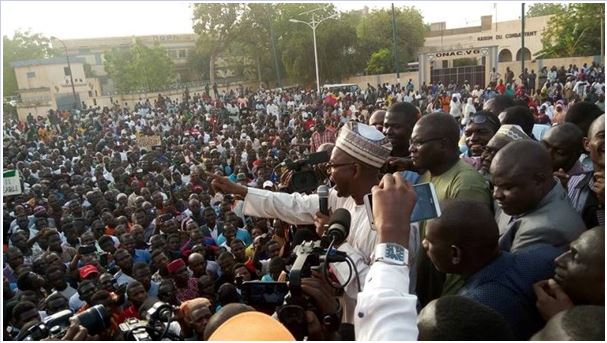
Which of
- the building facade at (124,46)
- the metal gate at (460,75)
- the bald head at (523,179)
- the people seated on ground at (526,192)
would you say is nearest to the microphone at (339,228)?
the people seated on ground at (526,192)

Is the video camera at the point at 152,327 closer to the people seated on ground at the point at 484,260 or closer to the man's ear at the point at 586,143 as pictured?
the people seated on ground at the point at 484,260

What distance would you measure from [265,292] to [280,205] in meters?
1.07

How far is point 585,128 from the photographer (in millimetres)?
4254

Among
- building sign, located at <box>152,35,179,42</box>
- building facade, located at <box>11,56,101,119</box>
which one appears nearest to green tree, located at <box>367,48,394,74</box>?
building facade, located at <box>11,56,101,119</box>

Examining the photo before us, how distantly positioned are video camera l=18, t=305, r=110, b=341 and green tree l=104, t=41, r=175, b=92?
124 feet

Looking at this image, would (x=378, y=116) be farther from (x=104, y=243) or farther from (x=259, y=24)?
(x=259, y=24)

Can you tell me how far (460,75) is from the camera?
27438mm

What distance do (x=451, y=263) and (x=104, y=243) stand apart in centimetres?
458

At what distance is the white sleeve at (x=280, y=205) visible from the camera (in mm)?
3000

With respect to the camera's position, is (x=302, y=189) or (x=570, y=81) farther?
(x=570, y=81)

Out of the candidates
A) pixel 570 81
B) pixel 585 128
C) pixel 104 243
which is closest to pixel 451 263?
pixel 585 128

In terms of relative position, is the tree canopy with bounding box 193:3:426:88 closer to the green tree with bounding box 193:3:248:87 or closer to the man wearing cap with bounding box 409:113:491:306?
the green tree with bounding box 193:3:248:87

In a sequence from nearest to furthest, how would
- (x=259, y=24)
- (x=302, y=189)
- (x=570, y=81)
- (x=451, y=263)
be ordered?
(x=451, y=263), (x=302, y=189), (x=570, y=81), (x=259, y=24)

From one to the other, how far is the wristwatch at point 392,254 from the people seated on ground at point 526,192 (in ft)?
2.91
